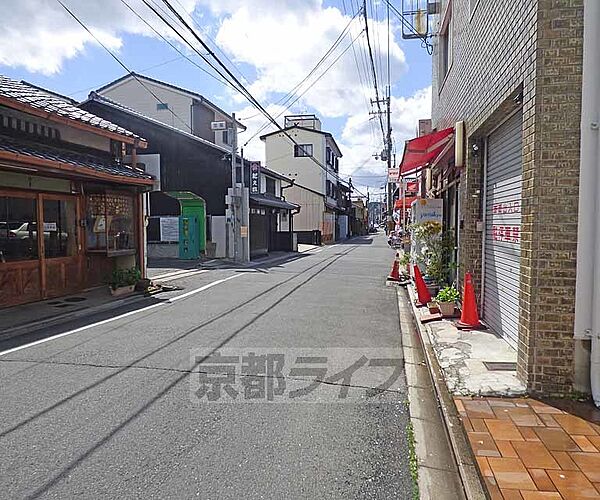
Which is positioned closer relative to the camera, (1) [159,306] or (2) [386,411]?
(2) [386,411]

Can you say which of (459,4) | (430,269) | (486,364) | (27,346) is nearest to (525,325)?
(486,364)

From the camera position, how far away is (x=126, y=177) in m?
11.2

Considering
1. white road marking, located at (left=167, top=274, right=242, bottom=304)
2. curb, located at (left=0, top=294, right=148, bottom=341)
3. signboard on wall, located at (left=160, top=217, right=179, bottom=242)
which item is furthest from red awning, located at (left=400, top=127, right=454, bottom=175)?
signboard on wall, located at (left=160, top=217, right=179, bottom=242)

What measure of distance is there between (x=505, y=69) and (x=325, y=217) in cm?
3698

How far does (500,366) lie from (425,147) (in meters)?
5.86

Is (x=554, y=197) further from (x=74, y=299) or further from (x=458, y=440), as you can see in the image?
(x=74, y=299)

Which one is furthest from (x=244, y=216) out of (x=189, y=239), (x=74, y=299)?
(x=74, y=299)

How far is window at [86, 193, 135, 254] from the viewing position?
11.5 m

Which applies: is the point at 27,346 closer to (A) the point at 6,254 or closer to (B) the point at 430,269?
(A) the point at 6,254

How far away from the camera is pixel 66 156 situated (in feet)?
33.1

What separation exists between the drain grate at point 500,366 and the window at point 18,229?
886cm

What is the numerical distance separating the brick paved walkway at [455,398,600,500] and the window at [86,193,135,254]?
981 centimetres

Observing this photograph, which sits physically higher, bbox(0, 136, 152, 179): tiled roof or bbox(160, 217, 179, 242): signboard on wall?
bbox(0, 136, 152, 179): tiled roof

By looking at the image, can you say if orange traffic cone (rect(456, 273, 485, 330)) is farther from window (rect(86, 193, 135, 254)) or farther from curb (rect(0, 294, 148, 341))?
window (rect(86, 193, 135, 254))
